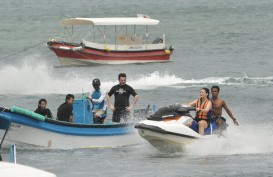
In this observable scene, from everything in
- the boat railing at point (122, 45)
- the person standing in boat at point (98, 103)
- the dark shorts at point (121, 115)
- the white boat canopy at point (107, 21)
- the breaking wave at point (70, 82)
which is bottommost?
the dark shorts at point (121, 115)

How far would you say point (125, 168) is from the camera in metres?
20.8

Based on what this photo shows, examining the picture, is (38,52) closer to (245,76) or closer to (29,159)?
(245,76)

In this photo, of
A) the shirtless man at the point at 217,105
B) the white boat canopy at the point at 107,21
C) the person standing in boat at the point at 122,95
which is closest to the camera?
the shirtless man at the point at 217,105

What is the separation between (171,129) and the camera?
68.3ft

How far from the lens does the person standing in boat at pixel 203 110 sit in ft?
69.2

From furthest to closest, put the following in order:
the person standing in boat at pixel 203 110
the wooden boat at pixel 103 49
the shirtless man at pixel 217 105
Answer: the wooden boat at pixel 103 49, the shirtless man at pixel 217 105, the person standing in boat at pixel 203 110

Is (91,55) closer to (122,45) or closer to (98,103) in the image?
(122,45)

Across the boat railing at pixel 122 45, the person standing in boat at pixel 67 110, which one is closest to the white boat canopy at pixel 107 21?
the boat railing at pixel 122 45

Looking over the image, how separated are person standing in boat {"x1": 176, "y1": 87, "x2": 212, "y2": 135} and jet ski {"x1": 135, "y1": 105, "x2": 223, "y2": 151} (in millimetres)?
113

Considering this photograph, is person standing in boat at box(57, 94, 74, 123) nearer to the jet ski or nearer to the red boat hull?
the jet ski

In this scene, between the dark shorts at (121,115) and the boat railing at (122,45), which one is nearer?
the dark shorts at (121,115)

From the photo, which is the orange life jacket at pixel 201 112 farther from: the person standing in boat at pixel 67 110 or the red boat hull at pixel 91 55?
the red boat hull at pixel 91 55

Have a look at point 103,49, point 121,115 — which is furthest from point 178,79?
point 121,115

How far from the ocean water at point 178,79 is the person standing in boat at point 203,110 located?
1.30ft
